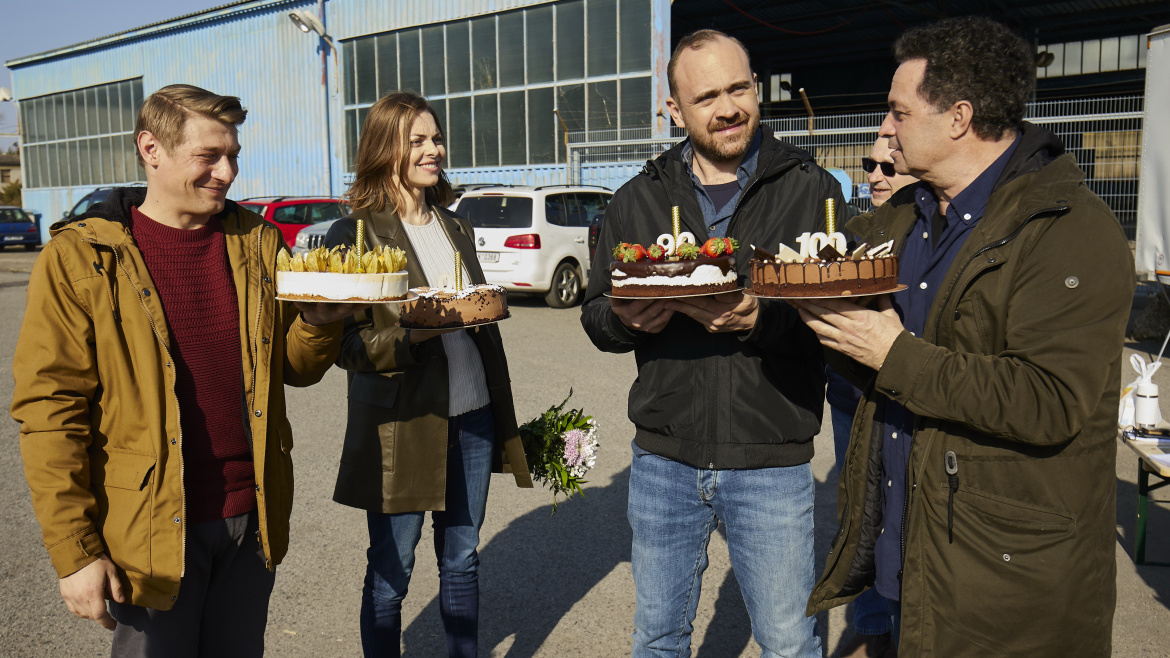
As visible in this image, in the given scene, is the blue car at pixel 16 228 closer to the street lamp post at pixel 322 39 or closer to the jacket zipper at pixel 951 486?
the street lamp post at pixel 322 39

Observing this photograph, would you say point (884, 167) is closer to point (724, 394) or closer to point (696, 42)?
point (696, 42)

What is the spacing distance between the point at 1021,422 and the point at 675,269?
1028 millimetres

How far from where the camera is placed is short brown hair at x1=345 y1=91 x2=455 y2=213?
11.1 ft

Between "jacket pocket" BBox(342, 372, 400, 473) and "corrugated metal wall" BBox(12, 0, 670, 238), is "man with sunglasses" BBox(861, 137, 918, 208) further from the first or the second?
"corrugated metal wall" BBox(12, 0, 670, 238)

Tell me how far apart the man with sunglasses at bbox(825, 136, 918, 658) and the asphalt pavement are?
227mm

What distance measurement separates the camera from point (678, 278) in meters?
2.53

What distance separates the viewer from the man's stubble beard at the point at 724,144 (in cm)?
280

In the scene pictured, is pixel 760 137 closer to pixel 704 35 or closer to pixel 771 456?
pixel 704 35

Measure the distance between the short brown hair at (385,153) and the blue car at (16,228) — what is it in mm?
32658

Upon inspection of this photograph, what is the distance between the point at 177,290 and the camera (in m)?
2.56

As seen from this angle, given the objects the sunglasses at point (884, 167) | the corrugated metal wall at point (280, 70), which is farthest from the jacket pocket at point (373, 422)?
the corrugated metal wall at point (280, 70)

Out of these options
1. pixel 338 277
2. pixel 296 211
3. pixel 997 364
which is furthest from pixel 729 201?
pixel 296 211

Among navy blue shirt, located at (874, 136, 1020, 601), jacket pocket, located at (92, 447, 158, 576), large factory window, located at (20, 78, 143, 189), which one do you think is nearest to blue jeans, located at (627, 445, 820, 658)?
navy blue shirt, located at (874, 136, 1020, 601)

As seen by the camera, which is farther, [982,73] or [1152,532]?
[1152,532]
